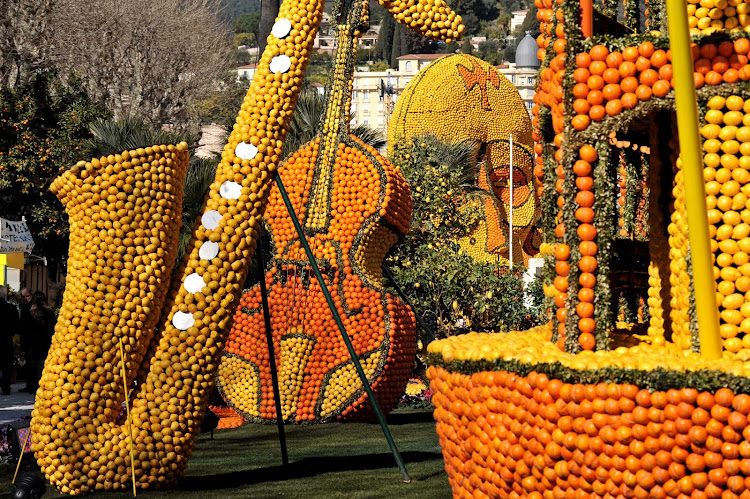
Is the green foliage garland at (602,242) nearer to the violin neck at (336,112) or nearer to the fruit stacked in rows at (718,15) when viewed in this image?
the fruit stacked in rows at (718,15)

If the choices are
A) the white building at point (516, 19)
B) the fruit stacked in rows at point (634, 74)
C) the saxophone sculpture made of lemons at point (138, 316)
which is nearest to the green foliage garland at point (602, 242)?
the fruit stacked in rows at point (634, 74)

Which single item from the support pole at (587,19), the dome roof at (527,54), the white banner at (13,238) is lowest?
the white banner at (13,238)

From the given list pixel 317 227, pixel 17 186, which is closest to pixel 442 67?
pixel 17 186

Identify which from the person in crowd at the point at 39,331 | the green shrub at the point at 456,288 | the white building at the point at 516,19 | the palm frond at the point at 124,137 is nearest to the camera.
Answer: the person in crowd at the point at 39,331

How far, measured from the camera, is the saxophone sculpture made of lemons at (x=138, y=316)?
893 centimetres

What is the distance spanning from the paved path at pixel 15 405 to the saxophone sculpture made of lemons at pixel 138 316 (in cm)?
459

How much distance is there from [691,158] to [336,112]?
7615 mm

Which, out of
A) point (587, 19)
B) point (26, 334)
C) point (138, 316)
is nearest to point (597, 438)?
point (587, 19)

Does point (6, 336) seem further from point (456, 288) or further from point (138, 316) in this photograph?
point (138, 316)

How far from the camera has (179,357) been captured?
30.5 feet

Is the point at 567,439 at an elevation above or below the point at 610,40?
below

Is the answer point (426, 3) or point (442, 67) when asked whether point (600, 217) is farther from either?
point (442, 67)

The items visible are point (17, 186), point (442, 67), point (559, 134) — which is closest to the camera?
point (559, 134)

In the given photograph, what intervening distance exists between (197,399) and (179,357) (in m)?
0.36
